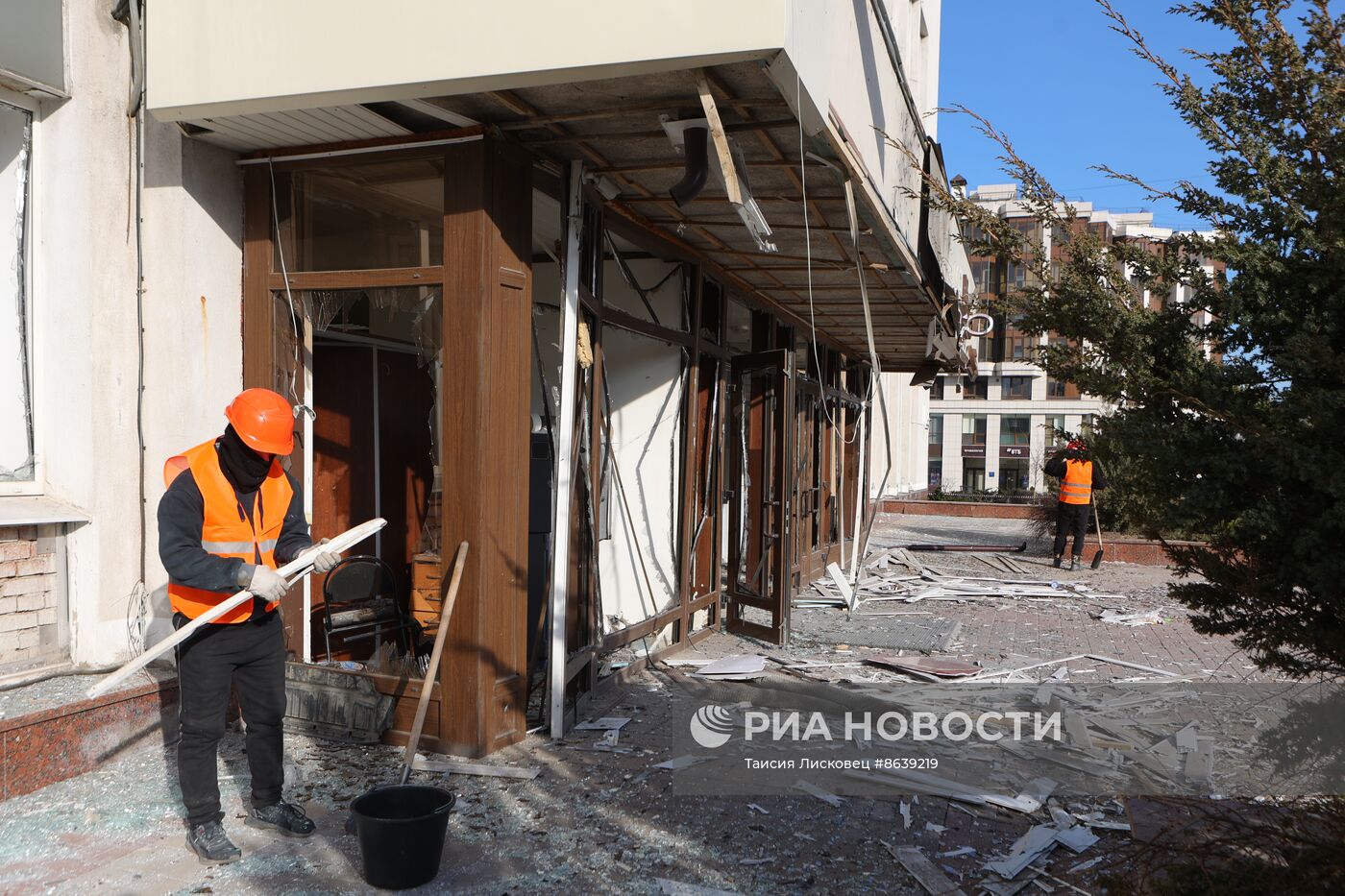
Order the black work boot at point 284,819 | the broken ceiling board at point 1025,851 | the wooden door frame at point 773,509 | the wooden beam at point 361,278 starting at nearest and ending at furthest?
the broken ceiling board at point 1025,851 → the black work boot at point 284,819 → the wooden beam at point 361,278 → the wooden door frame at point 773,509

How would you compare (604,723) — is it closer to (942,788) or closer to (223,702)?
(942,788)

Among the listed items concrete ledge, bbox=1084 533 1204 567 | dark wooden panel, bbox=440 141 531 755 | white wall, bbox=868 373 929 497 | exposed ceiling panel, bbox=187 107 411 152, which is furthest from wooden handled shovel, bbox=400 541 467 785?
white wall, bbox=868 373 929 497

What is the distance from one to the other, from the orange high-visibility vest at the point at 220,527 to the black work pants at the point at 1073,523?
41.4 ft

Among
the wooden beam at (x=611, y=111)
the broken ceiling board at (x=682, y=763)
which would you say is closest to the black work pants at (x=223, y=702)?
the broken ceiling board at (x=682, y=763)

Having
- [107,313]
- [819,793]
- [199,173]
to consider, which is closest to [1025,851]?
[819,793]

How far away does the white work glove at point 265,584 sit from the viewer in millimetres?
3922

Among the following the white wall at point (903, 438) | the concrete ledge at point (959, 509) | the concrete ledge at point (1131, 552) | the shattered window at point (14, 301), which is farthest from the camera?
the white wall at point (903, 438)

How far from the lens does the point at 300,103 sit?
496 centimetres

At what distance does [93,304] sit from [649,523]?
4606 millimetres

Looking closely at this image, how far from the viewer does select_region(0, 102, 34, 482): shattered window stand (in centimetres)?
512

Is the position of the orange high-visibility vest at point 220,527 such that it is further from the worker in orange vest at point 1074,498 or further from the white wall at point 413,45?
the worker in orange vest at point 1074,498

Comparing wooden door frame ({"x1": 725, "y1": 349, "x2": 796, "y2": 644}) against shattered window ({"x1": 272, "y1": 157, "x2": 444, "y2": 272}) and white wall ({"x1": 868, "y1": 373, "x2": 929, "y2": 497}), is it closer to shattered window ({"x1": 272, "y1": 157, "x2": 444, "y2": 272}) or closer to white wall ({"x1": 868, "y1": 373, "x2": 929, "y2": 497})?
A: shattered window ({"x1": 272, "y1": 157, "x2": 444, "y2": 272})

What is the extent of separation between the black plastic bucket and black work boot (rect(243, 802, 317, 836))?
0.49 m

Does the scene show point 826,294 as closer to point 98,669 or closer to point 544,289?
point 544,289
